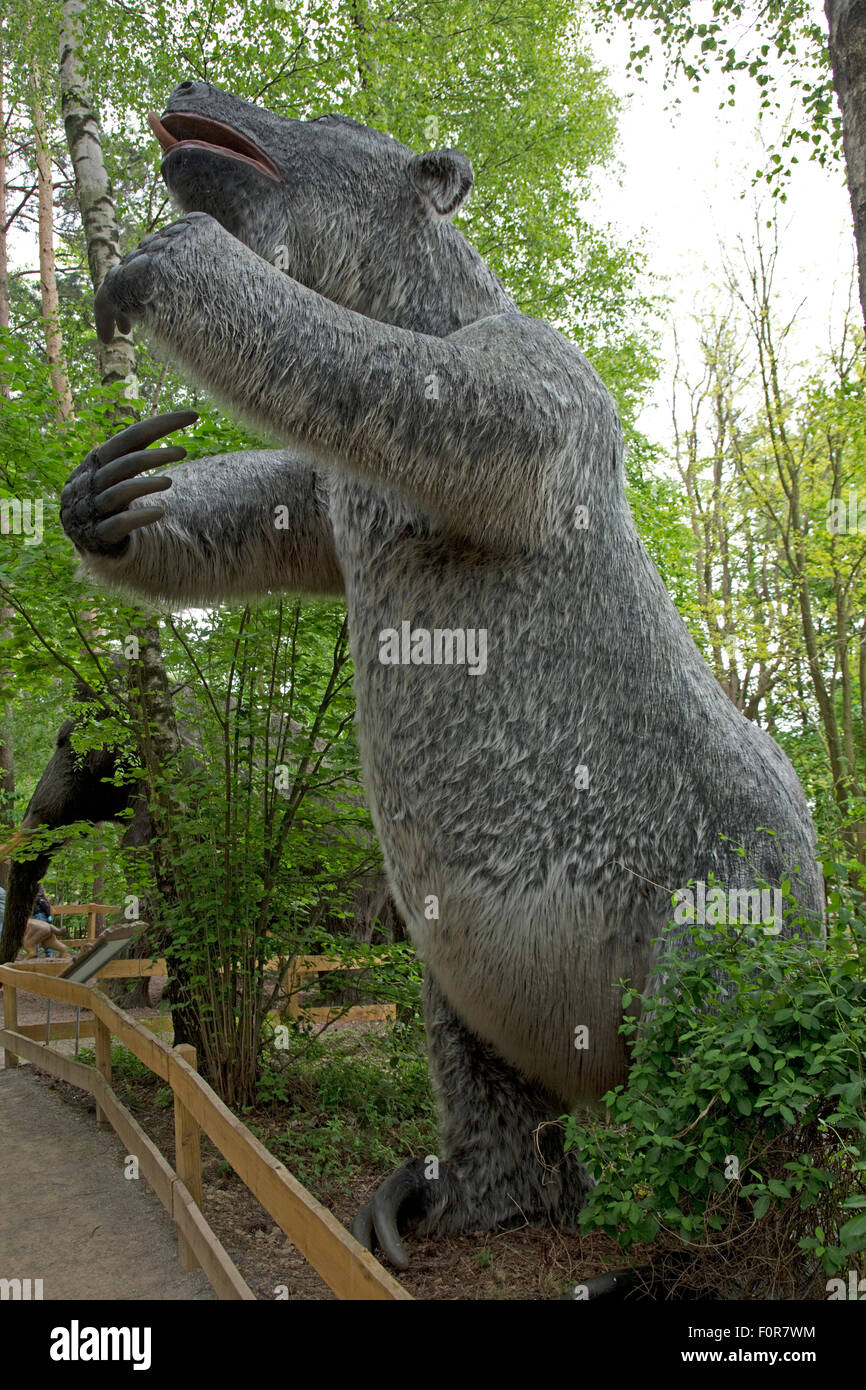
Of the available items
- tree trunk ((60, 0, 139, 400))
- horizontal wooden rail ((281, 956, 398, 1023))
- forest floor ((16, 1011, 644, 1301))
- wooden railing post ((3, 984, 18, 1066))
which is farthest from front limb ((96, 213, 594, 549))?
wooden railing post ((3, 984, 18, 1066))

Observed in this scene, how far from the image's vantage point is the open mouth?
7.48 feet

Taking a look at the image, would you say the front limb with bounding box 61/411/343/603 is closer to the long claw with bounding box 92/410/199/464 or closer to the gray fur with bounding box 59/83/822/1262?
the long claw with bounding box 92/410/199/464

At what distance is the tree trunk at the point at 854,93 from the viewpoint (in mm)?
2340

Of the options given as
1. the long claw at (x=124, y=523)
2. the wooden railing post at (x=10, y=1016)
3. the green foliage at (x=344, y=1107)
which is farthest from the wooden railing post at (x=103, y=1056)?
the long claw at (x=124, y=523)

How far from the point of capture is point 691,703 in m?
2.28

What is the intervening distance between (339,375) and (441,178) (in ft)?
2.74

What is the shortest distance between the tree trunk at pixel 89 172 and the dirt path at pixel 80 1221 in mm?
3485

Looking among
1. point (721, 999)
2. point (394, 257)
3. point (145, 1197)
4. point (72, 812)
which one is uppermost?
point (394, 257)

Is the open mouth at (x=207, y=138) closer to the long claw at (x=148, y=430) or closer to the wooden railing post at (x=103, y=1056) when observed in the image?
the long claw at (x=148, y=430)

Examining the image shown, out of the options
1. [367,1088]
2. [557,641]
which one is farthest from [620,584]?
[367,1088]
